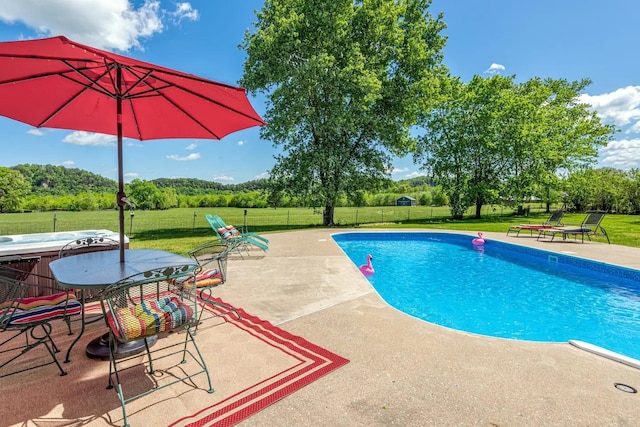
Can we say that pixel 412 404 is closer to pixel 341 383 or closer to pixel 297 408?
pixel 341 383

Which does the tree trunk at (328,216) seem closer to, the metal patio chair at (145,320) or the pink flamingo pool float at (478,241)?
the pink flamingo pool float at (478,241)

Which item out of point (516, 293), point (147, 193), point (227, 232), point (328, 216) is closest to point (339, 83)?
point (328, 216)

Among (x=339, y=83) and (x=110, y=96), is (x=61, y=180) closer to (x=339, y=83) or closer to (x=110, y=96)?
(x=339, y=83)

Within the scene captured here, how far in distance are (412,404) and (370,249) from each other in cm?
892

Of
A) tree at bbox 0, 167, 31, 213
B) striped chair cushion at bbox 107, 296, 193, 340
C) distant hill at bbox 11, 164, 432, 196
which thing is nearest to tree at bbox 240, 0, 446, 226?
distant hill at bbox 11, 164, 432, 196

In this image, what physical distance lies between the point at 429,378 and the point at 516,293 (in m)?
5.05

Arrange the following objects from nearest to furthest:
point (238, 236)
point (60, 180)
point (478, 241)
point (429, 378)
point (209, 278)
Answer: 1. point (429, 378)
2. point (209, 278)
3. point (238, 236)
4. point (478, 241)
5. point (60, 180)

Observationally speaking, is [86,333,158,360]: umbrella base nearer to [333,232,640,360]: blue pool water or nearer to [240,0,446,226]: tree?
[333,232,640,360]: blue pool water

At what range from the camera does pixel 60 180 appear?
32.0m

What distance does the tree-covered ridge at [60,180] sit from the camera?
29.5 metres

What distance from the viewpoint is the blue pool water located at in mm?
4734

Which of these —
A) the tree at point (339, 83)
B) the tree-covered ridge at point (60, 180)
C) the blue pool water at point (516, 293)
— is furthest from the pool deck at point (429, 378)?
the tree-covered ridge at point (60, 180)

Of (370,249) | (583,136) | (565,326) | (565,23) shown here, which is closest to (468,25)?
(565,23)

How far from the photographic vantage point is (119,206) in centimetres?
304
